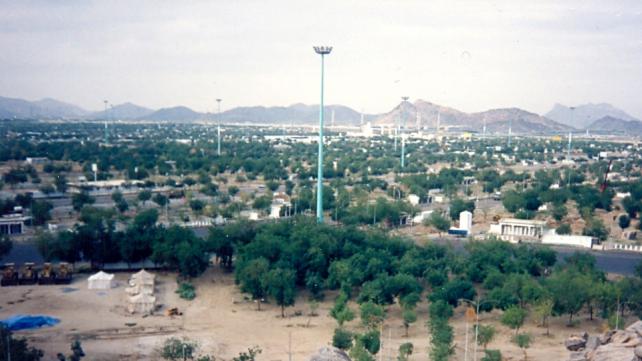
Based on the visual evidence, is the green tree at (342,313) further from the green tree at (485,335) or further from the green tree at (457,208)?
the green tree at (457,208)

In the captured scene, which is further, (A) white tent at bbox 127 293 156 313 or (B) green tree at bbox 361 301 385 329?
(A) white tent at bbox 127 293 156 313

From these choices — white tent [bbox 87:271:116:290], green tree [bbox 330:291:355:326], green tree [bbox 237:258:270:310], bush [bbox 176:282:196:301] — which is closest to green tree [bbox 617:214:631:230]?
green tree [bbox 330:291:355:326]

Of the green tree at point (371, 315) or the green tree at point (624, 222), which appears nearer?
the green tree at point (371, 315)

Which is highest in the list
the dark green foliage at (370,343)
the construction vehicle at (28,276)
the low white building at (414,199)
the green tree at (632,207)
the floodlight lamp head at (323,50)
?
the floodlight lamp head at (323,50)

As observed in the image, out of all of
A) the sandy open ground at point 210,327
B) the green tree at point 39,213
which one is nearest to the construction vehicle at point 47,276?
the sandy open ground at point 210,327

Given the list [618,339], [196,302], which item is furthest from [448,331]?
[196,302]

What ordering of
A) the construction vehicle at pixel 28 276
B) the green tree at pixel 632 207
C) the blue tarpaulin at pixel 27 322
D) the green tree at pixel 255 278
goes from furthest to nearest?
the green tree at pixel 632 207
the construction vehicle at pixel 28 276
the green tree at pixel 255 278
the blue tarpaulin at pixel 27 322

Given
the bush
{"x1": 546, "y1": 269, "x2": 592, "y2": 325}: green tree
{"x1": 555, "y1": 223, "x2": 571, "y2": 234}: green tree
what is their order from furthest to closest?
{"x1": 555, "y1": 223, "x2": 571, "y2": 234}: green tree < the bush < {"x1": 546, "y1": 269, "x2": 592, "y2": 325}: green tree

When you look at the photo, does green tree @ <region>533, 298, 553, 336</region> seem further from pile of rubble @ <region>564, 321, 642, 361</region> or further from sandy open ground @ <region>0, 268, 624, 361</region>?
pile of rubble @ <region>564, 321, 642, 361</region>
